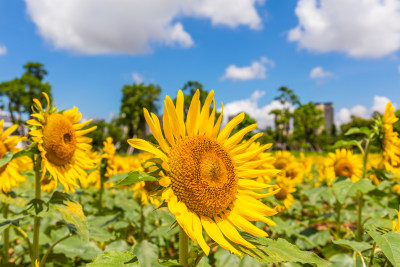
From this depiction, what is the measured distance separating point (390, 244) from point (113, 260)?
1.21 meters

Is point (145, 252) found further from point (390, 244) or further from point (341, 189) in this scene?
point (341, 189)

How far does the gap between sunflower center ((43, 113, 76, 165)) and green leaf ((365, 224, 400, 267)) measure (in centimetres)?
206

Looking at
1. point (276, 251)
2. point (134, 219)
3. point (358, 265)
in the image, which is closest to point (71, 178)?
point (134, 219)

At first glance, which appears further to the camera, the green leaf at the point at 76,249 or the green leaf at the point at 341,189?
the green leaf at the point at 341,189

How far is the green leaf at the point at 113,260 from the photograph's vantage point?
1214 millimetres

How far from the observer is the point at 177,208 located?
4.17 ft

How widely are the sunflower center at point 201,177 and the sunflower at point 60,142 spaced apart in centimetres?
131

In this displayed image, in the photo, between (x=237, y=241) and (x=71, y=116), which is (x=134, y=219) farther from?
(x=237, y=241)

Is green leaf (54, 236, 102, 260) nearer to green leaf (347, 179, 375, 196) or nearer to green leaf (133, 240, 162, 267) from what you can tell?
green leaf (133, 240, 162, 267)

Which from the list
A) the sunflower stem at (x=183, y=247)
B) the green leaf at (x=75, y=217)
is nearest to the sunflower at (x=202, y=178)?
the sunflower stem at (x=183, y=247)

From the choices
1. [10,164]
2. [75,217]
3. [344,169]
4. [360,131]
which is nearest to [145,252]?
[75,217]

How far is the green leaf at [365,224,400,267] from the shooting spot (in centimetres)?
142

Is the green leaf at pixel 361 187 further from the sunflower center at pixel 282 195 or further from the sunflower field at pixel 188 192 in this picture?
the sunflower center at pixel 282 195

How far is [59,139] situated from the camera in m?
2.38
